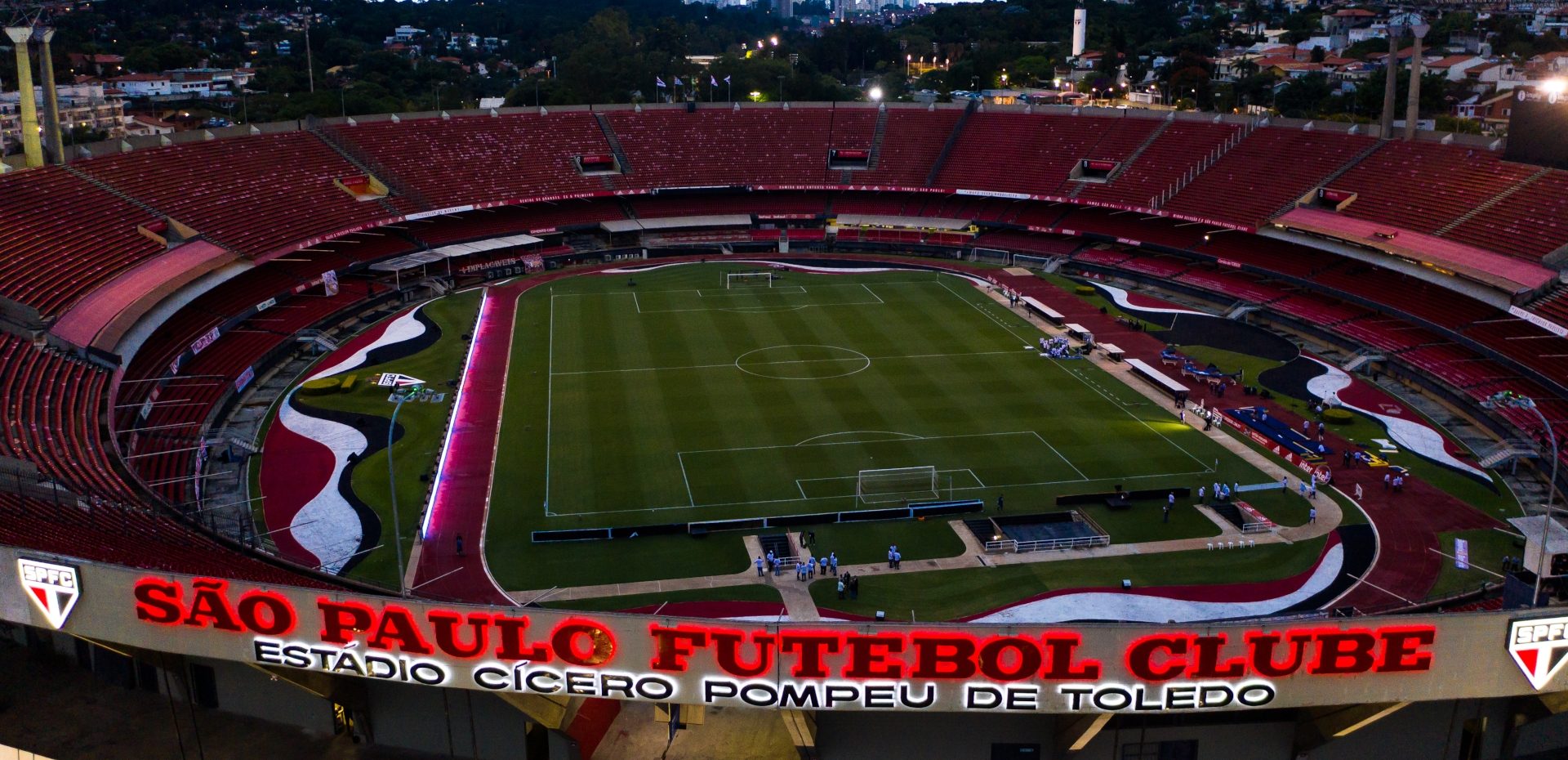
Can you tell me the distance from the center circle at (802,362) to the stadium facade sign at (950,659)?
135ft

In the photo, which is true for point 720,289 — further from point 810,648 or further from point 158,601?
point 810,648

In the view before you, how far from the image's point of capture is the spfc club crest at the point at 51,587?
2234 cm

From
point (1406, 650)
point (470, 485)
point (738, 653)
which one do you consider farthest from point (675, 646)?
point (470, 485)

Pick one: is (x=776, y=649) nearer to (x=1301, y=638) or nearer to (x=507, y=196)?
(x=1301, y=638)

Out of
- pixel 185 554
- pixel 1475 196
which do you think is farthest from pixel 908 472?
pixel 1475 196

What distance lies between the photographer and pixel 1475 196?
224 ft

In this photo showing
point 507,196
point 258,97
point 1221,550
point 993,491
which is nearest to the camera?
point 1221,550

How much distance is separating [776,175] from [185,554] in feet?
241

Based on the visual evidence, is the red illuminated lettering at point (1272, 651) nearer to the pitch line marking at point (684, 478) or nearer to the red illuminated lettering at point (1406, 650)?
the red illuminated lettering at point (1406, 650)

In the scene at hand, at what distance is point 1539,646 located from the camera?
20.8 m

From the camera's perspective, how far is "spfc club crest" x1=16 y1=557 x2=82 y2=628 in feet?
73.3

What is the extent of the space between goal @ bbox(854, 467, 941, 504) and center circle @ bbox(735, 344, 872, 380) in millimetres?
13665

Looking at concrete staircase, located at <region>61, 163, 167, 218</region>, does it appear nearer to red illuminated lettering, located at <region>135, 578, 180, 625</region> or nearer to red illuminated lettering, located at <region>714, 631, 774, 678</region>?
red illuminated lettering, located at <region>135, 578, 180, 625</region>

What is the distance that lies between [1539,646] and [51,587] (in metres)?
26.1
